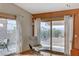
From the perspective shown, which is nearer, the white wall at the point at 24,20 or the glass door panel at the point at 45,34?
the white wall at the point at 24,20

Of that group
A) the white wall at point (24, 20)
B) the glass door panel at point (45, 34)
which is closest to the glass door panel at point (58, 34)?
the glass door panel at point (45, 34)

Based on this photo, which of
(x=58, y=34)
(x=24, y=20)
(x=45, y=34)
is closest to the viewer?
(x=24, y=20)

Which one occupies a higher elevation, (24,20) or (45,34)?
(24,20)

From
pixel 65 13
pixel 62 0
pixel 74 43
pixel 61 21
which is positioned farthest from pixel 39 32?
pixel 62 0

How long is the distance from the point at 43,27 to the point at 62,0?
3.95 feet

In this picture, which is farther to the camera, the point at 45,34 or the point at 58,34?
the point at 45,34

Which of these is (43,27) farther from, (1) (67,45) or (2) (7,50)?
(2) (7,50)

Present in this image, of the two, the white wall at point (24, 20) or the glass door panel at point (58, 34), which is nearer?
the white wall at point (24, 20)

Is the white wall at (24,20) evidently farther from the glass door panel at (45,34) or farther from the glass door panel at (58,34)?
the glass door panel at (58,34)

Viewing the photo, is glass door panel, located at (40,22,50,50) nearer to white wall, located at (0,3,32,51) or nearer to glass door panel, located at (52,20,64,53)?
glass door panel, located at (52,20,64,53)

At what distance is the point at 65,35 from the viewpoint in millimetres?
2158

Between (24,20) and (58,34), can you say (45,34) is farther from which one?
(24,20)

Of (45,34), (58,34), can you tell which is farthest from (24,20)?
(58,34)

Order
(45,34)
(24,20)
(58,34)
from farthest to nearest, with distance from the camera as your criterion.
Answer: (45,34) < (58,34) < (24,20)
